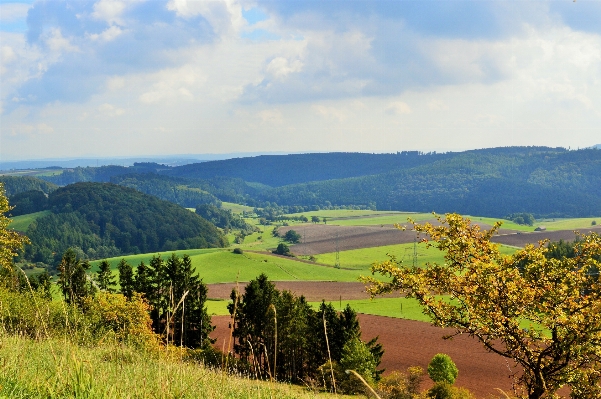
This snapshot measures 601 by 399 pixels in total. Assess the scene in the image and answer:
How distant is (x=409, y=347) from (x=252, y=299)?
26.4 meters

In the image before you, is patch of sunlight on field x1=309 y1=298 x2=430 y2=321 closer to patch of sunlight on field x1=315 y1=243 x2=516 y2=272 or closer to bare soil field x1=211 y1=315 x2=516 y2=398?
bare soil field x1=211 y1=315 x2=516 y2=398

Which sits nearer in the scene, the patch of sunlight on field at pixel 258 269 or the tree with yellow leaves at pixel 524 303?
the tree with yellow leaves at pixel 524 303

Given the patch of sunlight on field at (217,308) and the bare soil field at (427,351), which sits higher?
the bare soil field at (427,351)

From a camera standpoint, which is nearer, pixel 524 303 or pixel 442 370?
pixel 524 303

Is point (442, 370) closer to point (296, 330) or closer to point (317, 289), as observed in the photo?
point (296, 330)

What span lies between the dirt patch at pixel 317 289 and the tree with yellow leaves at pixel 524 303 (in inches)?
3234

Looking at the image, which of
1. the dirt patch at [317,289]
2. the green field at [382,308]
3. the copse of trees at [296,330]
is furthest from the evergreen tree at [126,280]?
the dirt patch at [317,289]

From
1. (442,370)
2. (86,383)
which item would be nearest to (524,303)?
(86,383)

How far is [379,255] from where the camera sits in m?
155

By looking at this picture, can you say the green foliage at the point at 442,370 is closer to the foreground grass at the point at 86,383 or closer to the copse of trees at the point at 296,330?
the copse of trees at the point at 296,330

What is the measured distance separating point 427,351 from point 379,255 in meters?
90.6

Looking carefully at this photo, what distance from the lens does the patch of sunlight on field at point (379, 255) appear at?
138 meters

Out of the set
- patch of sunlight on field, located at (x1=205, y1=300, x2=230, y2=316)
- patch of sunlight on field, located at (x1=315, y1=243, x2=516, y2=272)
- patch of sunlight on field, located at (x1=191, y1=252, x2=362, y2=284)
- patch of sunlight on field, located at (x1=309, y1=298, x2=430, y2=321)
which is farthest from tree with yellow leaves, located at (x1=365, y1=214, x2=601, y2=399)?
patch of sunlight on field, located at (x1=315, y1=243, x2=516, y2=272)

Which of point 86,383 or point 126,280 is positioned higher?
point 86,383
